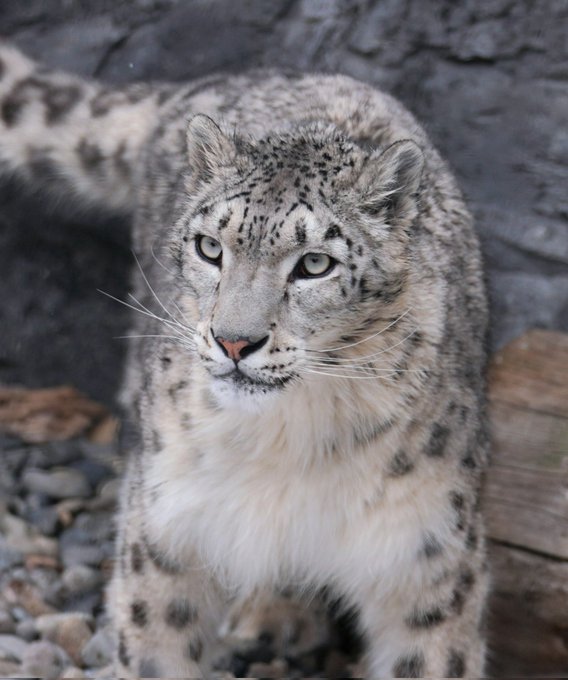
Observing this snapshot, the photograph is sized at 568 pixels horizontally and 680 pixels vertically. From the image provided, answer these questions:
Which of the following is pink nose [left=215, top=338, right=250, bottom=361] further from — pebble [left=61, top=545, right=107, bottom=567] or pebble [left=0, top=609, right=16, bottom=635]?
pebble [left=61, top=545, right=107, bottom=567]

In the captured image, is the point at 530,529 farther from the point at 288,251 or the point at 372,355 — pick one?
the point at 288,251

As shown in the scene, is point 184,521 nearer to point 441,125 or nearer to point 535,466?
point 535,466

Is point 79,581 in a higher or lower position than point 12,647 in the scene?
higher

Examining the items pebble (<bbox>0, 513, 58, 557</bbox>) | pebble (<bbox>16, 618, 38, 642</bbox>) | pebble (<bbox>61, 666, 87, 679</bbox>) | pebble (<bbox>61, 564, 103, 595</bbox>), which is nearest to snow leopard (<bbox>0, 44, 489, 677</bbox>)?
pebble (<bbox>61, 666, 87, 679</bbox>)

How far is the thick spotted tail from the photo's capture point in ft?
16.7

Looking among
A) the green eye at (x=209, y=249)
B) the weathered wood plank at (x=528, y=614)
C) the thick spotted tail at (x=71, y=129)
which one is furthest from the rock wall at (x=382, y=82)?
the green eye at (x=209, y=249)

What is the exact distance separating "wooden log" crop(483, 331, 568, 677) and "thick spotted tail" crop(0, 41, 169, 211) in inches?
77.1

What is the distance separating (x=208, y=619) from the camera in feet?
12.9

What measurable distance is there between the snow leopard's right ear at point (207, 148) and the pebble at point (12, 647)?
2005mm

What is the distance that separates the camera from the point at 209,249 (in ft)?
10.1

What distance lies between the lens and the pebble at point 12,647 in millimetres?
4242

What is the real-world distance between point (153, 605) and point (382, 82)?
9.16ft

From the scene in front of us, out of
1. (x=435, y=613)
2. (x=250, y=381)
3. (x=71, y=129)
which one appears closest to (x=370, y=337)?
(x=250, y=381)

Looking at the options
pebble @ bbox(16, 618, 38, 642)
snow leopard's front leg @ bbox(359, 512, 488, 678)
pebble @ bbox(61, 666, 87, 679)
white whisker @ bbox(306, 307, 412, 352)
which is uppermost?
white whisker @ bbox(306, 307, 412, 352)
